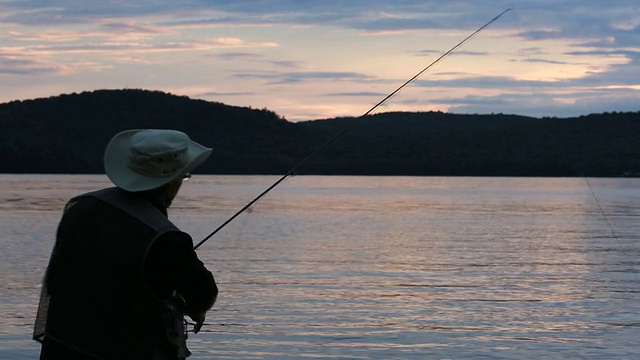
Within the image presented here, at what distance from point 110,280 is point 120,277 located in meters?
0.03

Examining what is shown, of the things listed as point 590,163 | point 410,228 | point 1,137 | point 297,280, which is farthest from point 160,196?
point 1,137

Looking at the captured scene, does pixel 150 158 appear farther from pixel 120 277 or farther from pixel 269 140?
pixel 269 140

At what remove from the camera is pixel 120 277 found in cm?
320

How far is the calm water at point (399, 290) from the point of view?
10344 millimetres

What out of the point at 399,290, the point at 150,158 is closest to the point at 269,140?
the point at 399,290

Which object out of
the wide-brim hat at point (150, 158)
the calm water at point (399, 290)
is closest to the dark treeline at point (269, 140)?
the calm water at point (399, 290)

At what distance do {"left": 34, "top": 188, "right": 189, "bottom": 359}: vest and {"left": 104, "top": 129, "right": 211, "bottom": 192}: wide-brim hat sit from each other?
6cm

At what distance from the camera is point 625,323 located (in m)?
11.8

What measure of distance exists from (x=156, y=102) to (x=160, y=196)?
103 metres

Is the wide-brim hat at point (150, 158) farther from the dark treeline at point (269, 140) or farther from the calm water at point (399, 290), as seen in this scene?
the dark treeline at point (269, 140)

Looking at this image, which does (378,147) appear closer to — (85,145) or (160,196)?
(85,145)

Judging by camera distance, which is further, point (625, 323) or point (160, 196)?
point (625, 323)

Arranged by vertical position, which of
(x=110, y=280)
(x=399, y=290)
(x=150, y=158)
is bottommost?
(x=399, y=290)

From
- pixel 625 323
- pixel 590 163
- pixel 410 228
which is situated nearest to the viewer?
pixel 625 323
